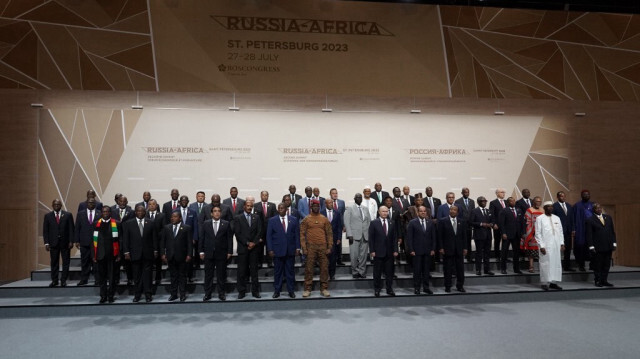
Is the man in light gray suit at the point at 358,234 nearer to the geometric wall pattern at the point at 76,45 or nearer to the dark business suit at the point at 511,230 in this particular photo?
the dark business suit at the point at 511,230

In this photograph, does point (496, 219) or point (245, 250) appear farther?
point (496, 219)

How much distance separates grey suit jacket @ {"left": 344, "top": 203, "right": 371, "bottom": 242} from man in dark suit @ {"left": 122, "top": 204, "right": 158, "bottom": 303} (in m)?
3.25

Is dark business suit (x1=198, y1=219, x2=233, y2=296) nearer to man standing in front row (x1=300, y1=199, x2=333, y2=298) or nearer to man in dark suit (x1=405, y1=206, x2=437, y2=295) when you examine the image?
man standing in front row (x1=300, y1=199, x2=333, y2=298)

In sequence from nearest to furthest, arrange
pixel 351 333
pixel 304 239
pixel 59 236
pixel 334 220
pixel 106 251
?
pixel 351 333, pixel 106 251, pixel 304 239, pixel 59 236, pixel 334 220

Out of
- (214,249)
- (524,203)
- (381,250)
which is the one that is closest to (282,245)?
(214,249)

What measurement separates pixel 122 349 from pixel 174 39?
6.74 metres

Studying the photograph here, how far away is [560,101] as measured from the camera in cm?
1031

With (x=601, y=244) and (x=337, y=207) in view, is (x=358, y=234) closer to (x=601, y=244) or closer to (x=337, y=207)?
(x=337, y=207)

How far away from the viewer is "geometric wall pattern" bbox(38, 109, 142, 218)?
8.75 m

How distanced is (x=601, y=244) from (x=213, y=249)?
262 inches

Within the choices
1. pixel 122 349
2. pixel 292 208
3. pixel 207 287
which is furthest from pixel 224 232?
pixel 122 349

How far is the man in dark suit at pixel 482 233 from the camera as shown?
7512mm

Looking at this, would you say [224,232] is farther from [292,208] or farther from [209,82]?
[209,82]

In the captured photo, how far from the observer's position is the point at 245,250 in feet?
21.5
